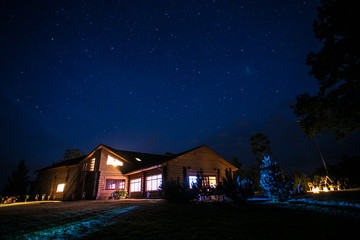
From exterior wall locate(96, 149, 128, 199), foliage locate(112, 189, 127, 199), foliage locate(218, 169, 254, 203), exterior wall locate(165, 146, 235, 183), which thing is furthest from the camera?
exterior wall locate(96, 149, 128, 199)

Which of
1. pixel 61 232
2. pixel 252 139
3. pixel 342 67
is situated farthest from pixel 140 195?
pixel 252 139

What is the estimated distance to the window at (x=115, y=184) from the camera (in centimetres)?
2278

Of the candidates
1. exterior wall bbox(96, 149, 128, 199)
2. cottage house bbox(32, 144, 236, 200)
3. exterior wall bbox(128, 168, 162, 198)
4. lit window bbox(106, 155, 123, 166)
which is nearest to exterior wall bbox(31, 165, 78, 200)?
cottage house bbox(32, 144, 236, 200)

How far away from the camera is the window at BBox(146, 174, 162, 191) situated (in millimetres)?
18739

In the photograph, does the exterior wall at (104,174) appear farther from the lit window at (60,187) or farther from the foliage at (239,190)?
the foliage at (239,190)

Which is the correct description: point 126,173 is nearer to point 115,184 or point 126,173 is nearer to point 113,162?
point 115,184

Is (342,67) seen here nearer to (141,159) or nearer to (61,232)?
(61,232)

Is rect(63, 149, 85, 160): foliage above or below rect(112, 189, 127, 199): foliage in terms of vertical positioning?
above

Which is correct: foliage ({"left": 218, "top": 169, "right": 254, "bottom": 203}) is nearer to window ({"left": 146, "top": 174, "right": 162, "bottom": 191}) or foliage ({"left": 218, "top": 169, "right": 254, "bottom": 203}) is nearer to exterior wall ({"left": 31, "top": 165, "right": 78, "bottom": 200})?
window ({"left": 146, "top": 174, "right": 162, "bottom": 191})

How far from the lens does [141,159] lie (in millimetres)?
27891

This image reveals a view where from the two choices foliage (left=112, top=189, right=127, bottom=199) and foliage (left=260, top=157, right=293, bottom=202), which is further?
foliage (left=112, top=189, right=127, bottom=199)

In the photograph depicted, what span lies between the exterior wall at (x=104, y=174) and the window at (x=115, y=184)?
45 centimetres

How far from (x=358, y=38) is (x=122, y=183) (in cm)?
2610

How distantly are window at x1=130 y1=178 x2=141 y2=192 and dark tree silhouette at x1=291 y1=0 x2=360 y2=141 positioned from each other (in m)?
18.3
